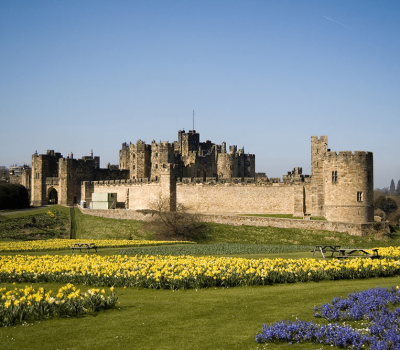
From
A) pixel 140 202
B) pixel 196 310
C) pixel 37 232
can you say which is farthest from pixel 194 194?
pixel 196 310

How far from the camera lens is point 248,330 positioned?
11547mm

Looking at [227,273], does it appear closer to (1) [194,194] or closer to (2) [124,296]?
(2) [124,296]

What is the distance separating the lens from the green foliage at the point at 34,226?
49.5 metres

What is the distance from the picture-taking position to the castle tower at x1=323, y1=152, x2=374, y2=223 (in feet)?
142

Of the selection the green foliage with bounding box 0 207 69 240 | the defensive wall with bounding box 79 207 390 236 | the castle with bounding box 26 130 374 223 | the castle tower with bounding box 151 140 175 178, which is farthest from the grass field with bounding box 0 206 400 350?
the castle tower with bounding box 151 140 175 178

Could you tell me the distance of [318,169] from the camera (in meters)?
48.4

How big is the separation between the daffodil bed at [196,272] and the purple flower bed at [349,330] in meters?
4.75

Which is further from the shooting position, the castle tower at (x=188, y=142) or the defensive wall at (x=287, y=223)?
the castle tower at (x=188, y=142)

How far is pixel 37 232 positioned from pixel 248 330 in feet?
143

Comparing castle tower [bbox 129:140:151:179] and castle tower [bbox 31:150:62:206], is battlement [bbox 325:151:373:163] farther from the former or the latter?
castle tower [bbox 31:150:62:206]

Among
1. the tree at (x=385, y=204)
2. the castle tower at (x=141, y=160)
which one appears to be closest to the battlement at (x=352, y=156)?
the castle tower at (x=141, y=160)

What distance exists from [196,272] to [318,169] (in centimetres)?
3336

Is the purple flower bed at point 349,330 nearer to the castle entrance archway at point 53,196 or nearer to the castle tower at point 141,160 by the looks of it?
the castle tower at point 141,160

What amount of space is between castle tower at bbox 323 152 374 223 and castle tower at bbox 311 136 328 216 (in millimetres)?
3921
